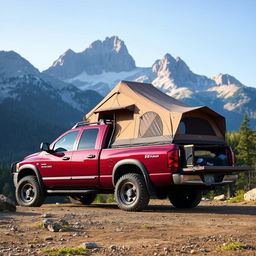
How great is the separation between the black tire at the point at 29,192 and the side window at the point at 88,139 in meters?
1.92

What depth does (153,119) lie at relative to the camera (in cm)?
1209

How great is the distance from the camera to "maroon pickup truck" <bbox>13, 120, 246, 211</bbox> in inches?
434

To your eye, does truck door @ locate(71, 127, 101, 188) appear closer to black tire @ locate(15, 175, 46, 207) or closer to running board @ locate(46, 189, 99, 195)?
running board @ locate(46, 189, 99, 195)

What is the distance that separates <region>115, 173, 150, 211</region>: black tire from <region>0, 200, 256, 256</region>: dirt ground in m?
1.03

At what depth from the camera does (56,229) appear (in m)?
8.00

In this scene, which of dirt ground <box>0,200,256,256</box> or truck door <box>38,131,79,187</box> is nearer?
dirt ground <box>0,200,256,256</box>

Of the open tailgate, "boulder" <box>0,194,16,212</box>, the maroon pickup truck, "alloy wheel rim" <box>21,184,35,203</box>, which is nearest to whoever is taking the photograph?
the open tailgate

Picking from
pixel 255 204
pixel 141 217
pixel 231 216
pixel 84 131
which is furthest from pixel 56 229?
pixel 255 204

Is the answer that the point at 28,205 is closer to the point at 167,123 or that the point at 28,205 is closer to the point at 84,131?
the point at 84,131

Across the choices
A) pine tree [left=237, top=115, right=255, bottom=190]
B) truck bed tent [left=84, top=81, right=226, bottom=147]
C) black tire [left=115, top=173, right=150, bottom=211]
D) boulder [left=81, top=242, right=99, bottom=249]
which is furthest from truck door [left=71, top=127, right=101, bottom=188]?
pine tree [left=237, top=115, right=255, bottom=190]

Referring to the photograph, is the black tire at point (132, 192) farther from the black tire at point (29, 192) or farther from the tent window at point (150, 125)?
the black tire at point (29, 192)

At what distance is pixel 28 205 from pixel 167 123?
5.05 meters

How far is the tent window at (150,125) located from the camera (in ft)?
38.8

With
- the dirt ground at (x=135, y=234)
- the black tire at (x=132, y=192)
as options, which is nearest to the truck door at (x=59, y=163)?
the black tire at (x=132, y=192)
